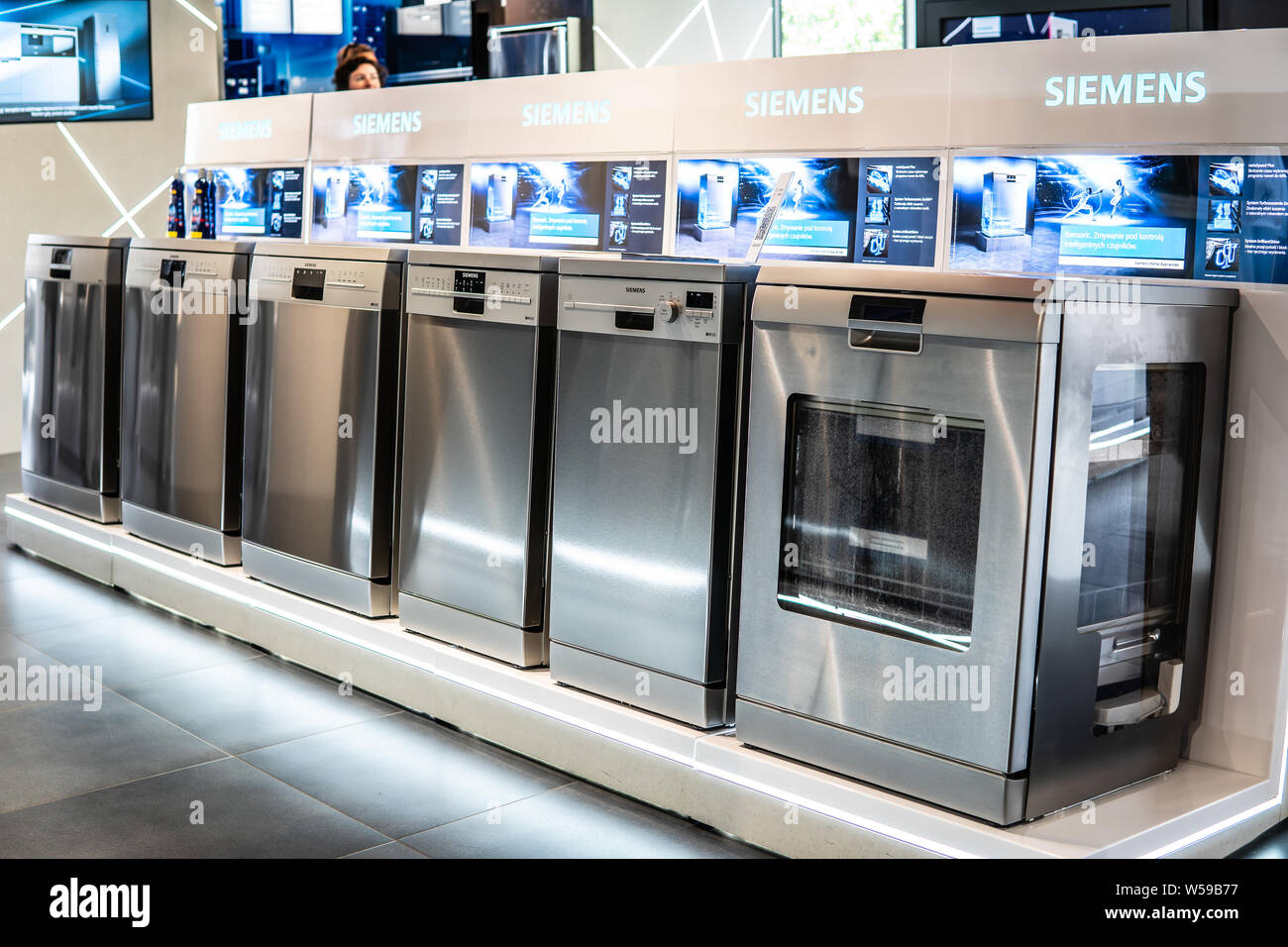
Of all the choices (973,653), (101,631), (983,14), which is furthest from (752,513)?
(983,14)

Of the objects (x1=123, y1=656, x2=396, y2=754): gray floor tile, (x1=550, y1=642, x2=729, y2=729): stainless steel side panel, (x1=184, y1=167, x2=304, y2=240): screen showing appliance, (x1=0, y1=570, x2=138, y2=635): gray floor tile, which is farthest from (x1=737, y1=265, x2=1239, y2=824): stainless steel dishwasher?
(x1=184, y1=167, x2=304, y2=240): screen showing appliance

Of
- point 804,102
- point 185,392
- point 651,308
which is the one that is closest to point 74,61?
point 185,392

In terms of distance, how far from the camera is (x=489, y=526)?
294 centimetres

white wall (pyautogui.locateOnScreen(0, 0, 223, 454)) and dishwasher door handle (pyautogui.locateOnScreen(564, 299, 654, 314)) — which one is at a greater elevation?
white wall (pyautogui.locateOnScreen(0, 0, 223, 454))

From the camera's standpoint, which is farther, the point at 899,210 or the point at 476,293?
the point at 899,210

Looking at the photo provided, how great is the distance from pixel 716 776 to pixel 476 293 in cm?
131

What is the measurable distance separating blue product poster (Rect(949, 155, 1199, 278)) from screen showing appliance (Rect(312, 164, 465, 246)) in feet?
7.04

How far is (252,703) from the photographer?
126 inches

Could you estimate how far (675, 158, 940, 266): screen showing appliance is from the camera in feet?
11.1

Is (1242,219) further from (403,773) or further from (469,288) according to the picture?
(403,773)

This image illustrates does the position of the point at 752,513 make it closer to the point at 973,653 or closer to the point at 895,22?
the point at 973,653

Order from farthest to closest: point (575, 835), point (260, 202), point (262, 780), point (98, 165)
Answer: point (98, 165) < point (260, 202) < point (262, 780) < point (575, 835)

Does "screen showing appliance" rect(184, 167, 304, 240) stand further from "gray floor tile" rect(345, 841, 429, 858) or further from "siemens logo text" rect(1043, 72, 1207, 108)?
"gray floor tile" rect(345, 841, 429, 858)

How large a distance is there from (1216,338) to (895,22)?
15.5ft
